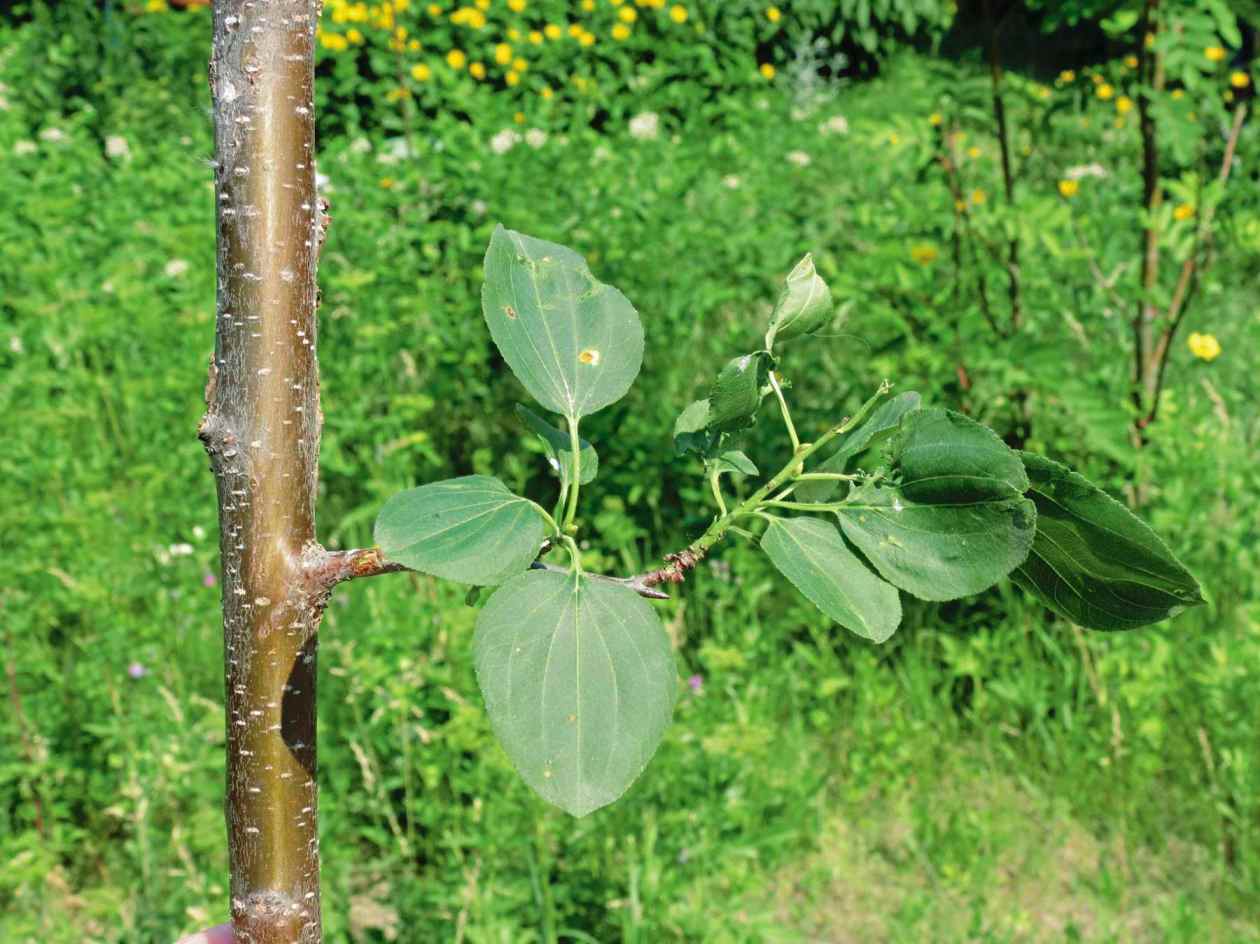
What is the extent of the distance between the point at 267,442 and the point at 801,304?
268 millimetres

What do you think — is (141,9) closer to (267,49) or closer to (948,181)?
(948,181)

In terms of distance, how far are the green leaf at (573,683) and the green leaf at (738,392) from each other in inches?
3.8

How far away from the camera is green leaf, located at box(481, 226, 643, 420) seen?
0.60 metres

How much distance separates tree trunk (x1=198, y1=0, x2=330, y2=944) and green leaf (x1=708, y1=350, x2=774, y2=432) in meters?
0.21

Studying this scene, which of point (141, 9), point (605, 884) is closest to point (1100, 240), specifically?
point (605, 884)

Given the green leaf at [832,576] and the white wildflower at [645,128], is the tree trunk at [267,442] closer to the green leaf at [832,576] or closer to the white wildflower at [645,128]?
the green leaf at [832,576]

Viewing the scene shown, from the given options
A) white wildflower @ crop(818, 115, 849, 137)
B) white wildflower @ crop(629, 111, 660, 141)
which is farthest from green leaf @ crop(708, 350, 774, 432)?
white wildflower @ crop(818, 115, 849, 137)

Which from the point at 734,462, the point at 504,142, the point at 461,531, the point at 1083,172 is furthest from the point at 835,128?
the point at 461,531

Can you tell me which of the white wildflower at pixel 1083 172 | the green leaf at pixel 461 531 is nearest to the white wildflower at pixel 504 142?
the white wildflower at pixel 1083 172

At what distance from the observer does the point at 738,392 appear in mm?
573

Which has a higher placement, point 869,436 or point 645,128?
point 869,436

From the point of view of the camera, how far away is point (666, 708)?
53cm

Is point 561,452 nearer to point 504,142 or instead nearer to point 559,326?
point 559,326

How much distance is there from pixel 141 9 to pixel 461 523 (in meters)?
7.90
